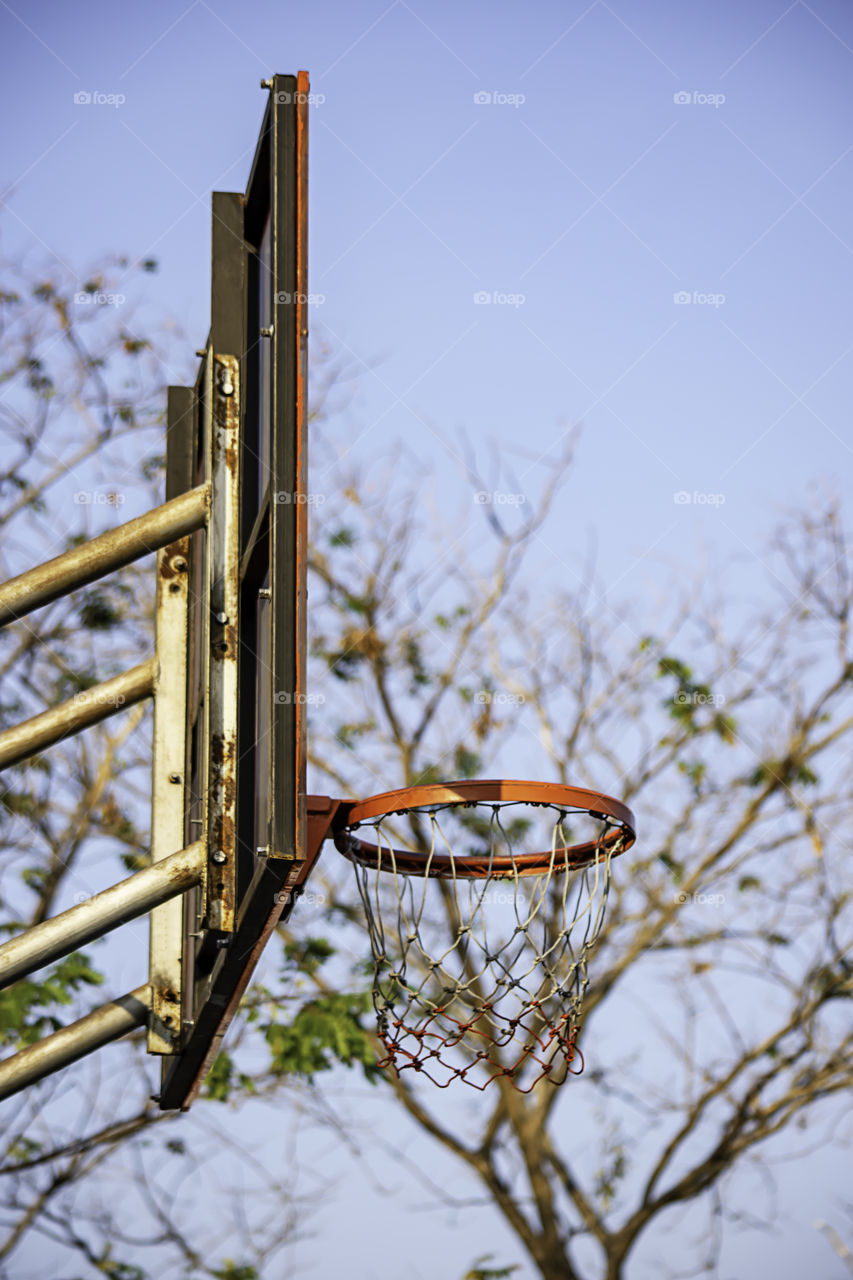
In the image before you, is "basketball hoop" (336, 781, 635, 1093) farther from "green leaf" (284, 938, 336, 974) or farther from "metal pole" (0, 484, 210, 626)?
"green leaf" (284, 938, 336, 974)

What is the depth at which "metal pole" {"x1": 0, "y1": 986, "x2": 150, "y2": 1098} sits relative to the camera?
137 inches

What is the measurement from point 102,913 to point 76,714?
72 centimetres

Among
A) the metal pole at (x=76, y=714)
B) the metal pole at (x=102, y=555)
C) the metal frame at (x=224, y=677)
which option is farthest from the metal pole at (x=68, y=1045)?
the metal pole at (x=102, y=555)

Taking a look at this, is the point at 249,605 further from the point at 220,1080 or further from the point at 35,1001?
the point at 220,1080

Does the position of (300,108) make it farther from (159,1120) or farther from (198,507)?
(159,1120)

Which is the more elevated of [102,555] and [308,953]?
[308,953]

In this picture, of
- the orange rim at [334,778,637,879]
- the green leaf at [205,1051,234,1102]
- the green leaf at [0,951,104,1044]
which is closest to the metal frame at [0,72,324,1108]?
the orange rim at [334,778,637,879]

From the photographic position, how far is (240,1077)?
1115 cm

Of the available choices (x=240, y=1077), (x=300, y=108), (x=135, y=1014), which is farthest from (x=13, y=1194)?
(x=300, y=108)

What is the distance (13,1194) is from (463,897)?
4.35m

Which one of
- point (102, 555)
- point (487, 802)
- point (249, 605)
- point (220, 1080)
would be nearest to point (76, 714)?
point (102, 555)

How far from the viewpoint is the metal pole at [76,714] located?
3.79 metres

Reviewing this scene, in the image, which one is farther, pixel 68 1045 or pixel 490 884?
pixel 490 884

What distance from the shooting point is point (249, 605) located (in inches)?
146
